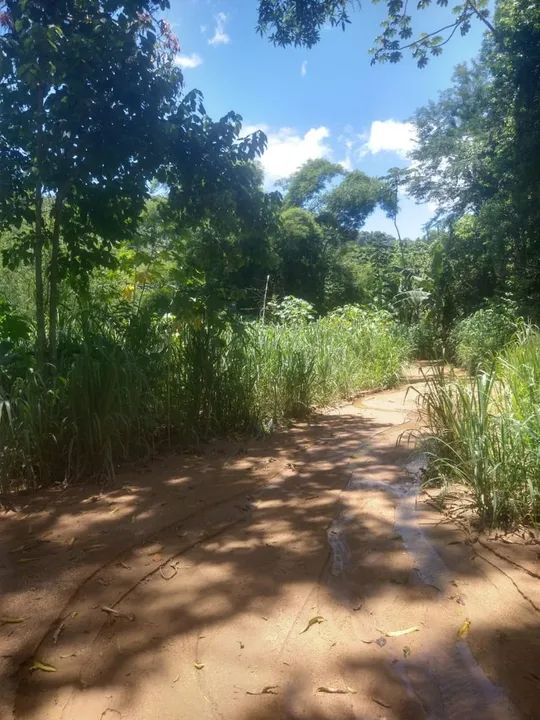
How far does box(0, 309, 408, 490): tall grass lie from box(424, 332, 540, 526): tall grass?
2.21 meters

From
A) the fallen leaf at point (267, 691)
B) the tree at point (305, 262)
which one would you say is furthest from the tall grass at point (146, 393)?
the tree at point (305, 262)

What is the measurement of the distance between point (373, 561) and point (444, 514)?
0.76m

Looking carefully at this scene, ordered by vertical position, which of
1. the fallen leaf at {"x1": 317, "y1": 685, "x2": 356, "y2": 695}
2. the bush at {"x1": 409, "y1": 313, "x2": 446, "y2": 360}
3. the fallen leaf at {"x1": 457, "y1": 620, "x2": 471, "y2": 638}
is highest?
the bush at {"x1": 409, "y1": 313, "x2": 446, "y2": 360}

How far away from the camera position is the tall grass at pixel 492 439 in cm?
326

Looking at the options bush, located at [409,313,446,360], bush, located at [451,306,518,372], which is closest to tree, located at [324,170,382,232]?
bush, located at [409,313,446,360]

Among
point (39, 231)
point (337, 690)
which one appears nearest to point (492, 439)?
point (337, 690)

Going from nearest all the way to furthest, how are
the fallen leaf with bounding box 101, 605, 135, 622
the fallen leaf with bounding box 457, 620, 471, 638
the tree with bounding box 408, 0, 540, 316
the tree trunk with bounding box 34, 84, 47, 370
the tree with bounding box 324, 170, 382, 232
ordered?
the fallen leaf with bounding box 457, 620, 471, 638 → the fallen leaf with bounding box 101, 605, 135, 622 → the tree trunk with bounding box 34, 84, 47, 370 → the tree with bounding box 408, 0, 540, 316 → the tree with bounding box 324, 170, 382, 232

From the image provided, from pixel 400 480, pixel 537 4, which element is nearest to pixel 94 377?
pixel 400 480

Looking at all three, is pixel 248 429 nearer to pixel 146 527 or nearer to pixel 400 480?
pixel 400 480

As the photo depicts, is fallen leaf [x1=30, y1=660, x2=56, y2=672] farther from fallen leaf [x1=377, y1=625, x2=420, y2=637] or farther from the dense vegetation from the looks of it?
the dense vegetation

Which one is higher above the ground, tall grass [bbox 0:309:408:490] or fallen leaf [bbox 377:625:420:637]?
tall grass [bbox 0:309:408:490]

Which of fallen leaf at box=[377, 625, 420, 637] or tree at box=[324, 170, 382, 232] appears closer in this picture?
fallen leaf at box=[377, 625, 420, 637]

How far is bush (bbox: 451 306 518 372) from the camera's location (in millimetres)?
11102

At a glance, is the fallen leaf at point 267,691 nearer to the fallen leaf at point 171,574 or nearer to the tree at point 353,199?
the fallen leaf at point 171,574
